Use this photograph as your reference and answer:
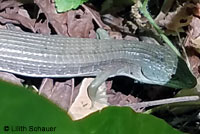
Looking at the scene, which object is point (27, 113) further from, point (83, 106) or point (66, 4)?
point (66, 4)

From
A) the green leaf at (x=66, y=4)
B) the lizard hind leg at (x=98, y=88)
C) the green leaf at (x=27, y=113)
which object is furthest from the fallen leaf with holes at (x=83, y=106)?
the green leaf at (x=27, y=113)

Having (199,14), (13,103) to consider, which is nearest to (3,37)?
(199,14)

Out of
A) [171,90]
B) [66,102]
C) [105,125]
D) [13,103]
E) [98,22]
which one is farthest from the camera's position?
[98,22]

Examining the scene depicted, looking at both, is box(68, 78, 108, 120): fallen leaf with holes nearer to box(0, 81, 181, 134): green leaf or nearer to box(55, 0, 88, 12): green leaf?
box(55, 0, 88, 12): green leaf

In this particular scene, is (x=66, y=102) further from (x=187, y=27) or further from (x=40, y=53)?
(x=187, y=27)

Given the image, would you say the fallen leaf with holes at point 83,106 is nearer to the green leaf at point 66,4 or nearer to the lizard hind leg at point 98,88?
the lizard hind leg at point 98,88

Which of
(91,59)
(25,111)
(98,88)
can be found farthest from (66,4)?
(25,111)
